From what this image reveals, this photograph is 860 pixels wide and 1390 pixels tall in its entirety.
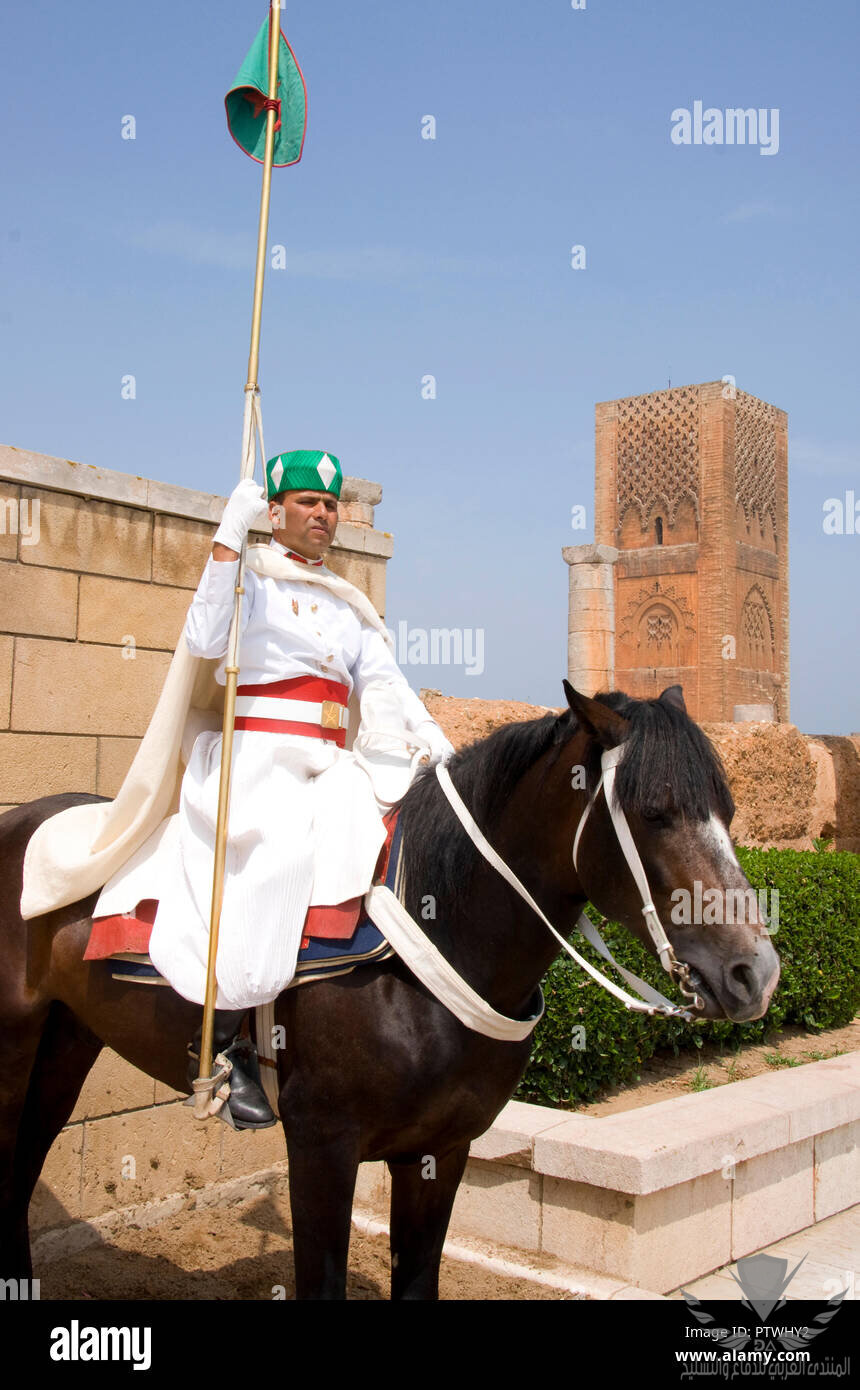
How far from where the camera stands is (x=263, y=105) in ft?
11.0

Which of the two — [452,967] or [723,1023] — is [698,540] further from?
[452,967]

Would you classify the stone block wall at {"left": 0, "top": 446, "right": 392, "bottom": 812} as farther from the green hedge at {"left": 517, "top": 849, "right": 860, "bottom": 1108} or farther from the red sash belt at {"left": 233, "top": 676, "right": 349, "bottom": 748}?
the green hedge at {"left": 517, "top": 849, "right": 860, "bottom": 1108}

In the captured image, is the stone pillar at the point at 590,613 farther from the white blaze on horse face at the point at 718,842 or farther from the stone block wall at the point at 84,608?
the white blaze on horse face at the point at 718,842

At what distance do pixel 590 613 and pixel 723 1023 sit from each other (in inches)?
509

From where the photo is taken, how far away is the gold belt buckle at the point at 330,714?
3230 mm

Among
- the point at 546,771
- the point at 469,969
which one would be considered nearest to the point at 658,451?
the point at 546,771

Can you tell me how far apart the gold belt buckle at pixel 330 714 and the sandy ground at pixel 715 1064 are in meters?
3.34

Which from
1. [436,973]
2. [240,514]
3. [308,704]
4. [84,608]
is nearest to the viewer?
[436,973]

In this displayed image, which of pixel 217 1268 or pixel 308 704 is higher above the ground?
pixel 308 704

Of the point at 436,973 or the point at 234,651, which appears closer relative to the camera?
the point at 436,973

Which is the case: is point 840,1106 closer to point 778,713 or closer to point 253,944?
point 253,944

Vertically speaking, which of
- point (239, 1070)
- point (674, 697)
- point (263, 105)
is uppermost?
point (263, 105)

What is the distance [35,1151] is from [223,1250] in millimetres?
1434

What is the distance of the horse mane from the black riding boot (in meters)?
0.58
